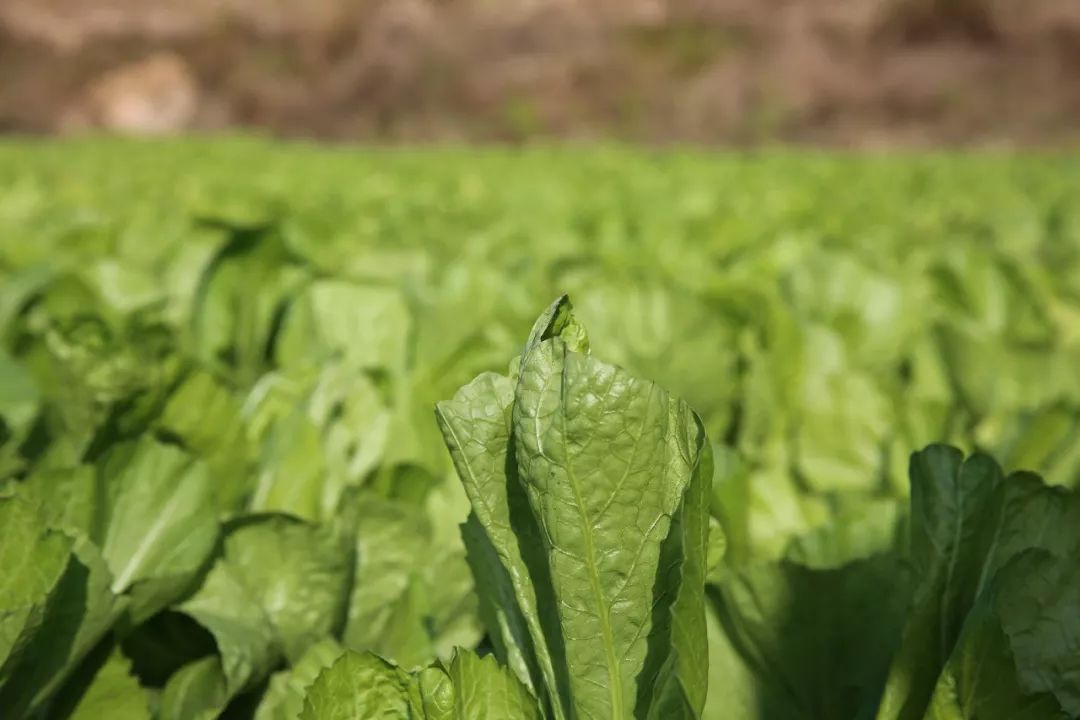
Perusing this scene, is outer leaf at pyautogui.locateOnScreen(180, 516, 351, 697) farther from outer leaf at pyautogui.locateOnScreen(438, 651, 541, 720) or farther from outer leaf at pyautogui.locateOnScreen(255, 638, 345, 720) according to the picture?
outer leaf at pyautogui.locateOnScreen(438, 651, 541, 720)

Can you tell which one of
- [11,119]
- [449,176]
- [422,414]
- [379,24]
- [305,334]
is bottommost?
[422,414]

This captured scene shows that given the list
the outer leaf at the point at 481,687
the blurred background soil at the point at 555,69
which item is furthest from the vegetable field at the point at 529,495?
the blurred background soil at the point at 555,69

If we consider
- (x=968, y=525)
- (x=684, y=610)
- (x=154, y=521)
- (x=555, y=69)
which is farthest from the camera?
(x=555, y=69)

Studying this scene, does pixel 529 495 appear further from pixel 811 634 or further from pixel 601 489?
pixel 811 634

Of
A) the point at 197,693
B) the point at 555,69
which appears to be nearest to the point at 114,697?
the point at 197,693

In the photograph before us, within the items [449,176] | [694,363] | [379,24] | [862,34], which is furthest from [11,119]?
[694,363]

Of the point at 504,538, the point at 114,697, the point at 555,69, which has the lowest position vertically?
the point at 114,697

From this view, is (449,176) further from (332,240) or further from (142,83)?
(142,83)
